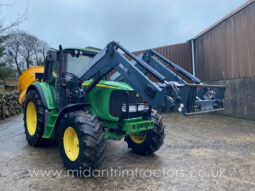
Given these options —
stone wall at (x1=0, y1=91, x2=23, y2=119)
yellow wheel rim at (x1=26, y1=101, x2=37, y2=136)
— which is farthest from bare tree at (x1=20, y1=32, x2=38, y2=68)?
yellow wheel rim at (x1=26, y1=101, x2=37, y2=136)

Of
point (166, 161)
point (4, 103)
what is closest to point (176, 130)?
point (166, 161)

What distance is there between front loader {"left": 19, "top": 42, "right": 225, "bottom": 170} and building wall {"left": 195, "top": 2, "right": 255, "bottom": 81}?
580 cm

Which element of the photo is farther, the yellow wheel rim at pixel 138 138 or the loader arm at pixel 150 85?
the yellow wheel rim at pixel 138 138

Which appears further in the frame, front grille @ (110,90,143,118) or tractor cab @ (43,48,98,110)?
tractor cab @ (43,48,98,110)

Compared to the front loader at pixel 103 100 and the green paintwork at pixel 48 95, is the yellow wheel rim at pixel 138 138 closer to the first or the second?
the front loader at pixel 103 100

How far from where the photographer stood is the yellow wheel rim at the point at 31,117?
564 centimetres

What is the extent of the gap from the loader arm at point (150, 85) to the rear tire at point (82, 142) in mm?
786

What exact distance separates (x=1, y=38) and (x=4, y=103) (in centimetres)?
427

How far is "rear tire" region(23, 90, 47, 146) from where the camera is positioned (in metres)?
5.00

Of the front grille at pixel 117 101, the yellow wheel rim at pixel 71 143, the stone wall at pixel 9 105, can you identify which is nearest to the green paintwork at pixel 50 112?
the yellow wheel rim at pixel 71 143

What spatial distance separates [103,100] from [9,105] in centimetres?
916

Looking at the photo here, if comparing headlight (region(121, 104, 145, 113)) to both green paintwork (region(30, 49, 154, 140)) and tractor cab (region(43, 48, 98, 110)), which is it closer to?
green paintwork (region(30, 49, 154, 140))

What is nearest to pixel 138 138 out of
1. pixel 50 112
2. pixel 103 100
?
pixel 103 100

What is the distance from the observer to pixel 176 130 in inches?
299
